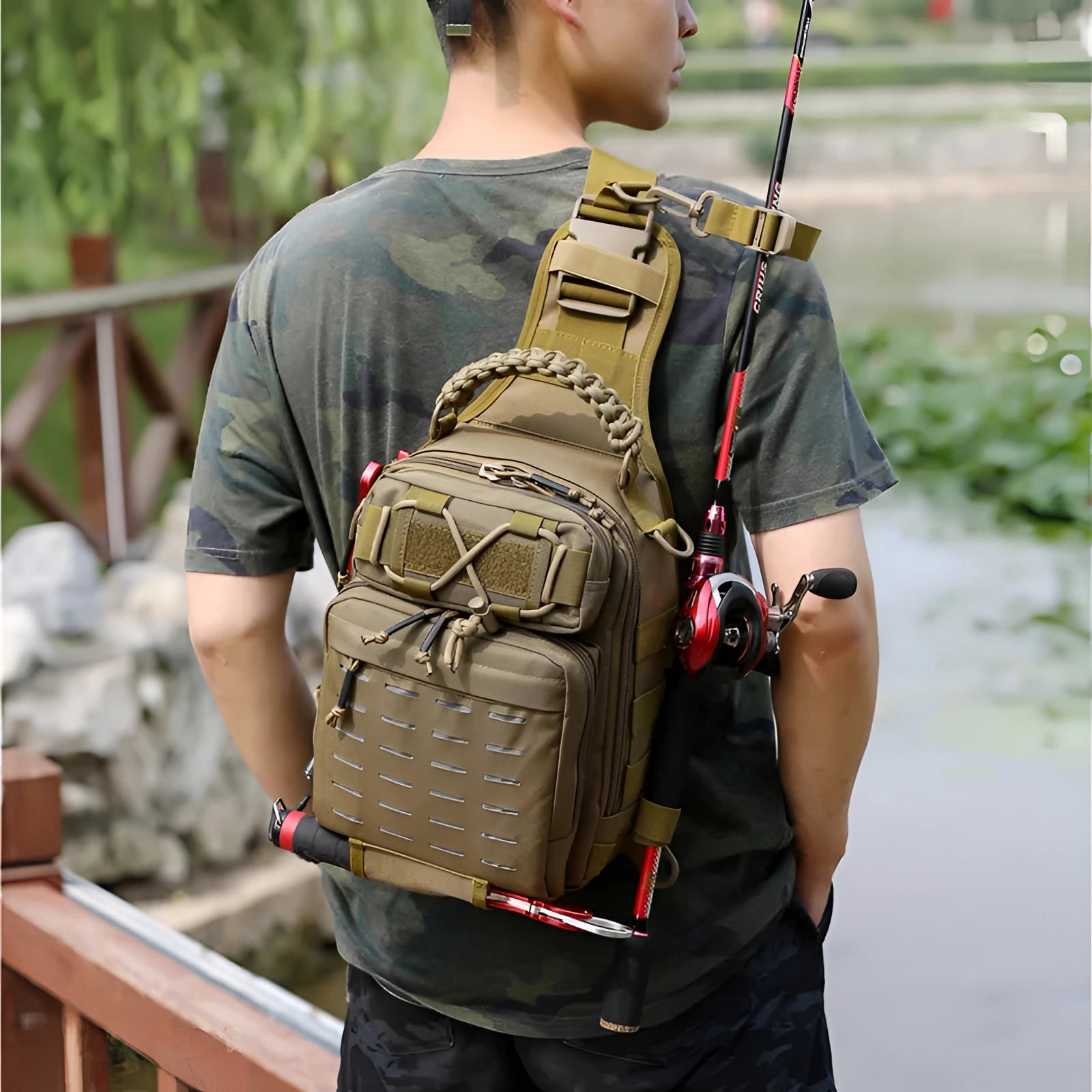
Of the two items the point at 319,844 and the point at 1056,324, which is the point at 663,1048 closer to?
the point at 319,844

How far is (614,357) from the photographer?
101cm

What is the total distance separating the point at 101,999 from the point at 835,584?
1095 millimetres

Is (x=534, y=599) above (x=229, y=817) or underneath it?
above

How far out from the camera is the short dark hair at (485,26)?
1.06 m

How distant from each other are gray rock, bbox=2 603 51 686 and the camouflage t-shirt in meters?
2.59

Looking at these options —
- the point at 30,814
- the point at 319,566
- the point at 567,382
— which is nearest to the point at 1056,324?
the point at 319,566

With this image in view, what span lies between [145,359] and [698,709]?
13.3 feet

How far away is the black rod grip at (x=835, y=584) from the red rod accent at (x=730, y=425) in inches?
4.0

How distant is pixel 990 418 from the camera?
6000 millimetres

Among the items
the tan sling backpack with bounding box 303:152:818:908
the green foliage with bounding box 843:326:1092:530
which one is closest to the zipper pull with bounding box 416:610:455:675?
the tan sling backpack with bounding box 303:152:818:908

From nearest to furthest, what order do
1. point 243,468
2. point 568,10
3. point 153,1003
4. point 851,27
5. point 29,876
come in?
1. point 568,10
2. point 243,468
3. point 153,1003
4. point 29,876
5. point 851,27

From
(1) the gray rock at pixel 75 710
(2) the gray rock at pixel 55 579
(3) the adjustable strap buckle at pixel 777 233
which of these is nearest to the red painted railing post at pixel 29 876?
A: (3) the adjustable strap buckle at pixel 777 233

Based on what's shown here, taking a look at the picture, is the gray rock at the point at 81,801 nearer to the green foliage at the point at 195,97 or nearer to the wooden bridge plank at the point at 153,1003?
the wooden bridge plank at the point at 153,1003

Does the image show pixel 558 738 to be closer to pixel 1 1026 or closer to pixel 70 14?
pixel 1 1026
